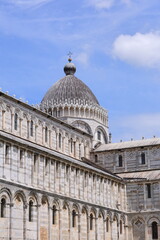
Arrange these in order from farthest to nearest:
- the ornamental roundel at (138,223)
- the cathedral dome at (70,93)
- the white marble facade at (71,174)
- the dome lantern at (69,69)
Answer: the dome lantern at (69,69)
the cathedral dome at (70,93)
the ornamental roundel at (138,223)
the white marble facade at (71,174)

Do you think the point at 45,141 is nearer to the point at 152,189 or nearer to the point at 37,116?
the point at 37,116

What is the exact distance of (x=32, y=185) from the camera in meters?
41.7

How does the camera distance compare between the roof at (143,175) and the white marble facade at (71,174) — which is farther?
the roof at (143,175)

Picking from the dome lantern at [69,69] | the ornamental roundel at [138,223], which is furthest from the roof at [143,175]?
the dome lantern at [69,69]

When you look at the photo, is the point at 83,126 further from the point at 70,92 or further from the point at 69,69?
the point at 69,69

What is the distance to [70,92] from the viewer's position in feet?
229

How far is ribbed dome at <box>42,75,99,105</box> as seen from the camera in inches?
2717

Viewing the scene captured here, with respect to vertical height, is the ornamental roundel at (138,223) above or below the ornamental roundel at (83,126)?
below

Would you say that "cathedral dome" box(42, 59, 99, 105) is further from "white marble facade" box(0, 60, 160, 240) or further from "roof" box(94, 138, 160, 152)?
"roof" box(94, 138, 160, 152)

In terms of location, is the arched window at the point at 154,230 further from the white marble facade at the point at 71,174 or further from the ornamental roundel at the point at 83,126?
the ornamental roundel at the point at 83,126

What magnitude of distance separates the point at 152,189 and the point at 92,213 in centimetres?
1035

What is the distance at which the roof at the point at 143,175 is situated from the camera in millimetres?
59181

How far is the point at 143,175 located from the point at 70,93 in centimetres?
1651

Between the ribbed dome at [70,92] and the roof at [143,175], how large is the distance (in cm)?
1263
